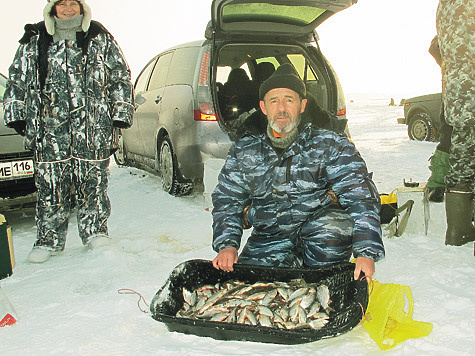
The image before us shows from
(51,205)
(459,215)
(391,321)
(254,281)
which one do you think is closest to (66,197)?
(51,205)

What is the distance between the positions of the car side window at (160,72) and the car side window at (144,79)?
0.69 ft

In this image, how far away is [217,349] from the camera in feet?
7.06

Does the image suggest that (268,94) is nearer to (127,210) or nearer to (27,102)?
(27,102)

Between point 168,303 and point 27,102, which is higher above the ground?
point 27,102

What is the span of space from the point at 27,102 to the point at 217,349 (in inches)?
99.0

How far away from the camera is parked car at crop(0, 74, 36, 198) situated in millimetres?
4086

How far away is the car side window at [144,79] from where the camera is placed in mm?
6457

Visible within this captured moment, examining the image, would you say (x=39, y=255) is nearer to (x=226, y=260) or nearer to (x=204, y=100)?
(x=226, y=260)

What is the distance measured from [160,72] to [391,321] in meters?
4.64

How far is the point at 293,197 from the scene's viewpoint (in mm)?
2826

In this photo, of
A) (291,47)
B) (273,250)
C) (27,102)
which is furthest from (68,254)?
(291,47)

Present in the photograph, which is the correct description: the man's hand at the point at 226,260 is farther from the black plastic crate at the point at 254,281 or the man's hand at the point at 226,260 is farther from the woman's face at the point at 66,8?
the woman's face at the point at 66,8

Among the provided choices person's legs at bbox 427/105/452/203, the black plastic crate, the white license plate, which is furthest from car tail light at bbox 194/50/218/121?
the black plastic crate

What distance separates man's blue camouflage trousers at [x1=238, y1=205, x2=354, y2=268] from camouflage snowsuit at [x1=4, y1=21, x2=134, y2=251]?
1526mm
